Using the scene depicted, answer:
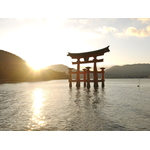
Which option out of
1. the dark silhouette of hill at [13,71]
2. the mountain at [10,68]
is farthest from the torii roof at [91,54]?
the mountain at [10,68]

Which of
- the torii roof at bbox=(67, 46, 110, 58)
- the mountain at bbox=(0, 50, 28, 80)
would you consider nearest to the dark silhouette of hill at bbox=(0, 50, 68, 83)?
the mountain at bbox=(0, 50, 28, 80)

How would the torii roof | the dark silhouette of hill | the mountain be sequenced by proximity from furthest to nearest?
the dark silhouette of hill
the mountain
the torii roof

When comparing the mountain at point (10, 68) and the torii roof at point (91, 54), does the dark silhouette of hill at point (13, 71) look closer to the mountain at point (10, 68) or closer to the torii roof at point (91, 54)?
the mountain at point (10, 68)

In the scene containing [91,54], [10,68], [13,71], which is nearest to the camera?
[91,54]

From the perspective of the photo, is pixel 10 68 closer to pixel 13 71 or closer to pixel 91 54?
pixel 13 71

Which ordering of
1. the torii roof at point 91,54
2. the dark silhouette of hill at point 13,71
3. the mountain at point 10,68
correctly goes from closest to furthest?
the torii roof at point 91,54 < the mountain at point 10,68 < the dark silhouette of hill at point 13,71

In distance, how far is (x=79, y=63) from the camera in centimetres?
2091

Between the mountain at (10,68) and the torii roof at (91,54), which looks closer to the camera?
the torii roof at (91,54)

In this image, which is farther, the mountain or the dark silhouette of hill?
the dark silhouette of hill

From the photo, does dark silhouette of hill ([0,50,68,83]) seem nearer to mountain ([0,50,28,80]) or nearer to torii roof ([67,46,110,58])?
mountain ([0,50,28,80])

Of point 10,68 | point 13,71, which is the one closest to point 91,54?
point 13,71

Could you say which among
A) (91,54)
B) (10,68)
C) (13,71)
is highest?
(10,68)

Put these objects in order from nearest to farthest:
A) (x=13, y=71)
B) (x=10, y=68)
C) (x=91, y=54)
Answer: (x=91, y=54)
(x=10, y=68)
(x=13, y=71)
